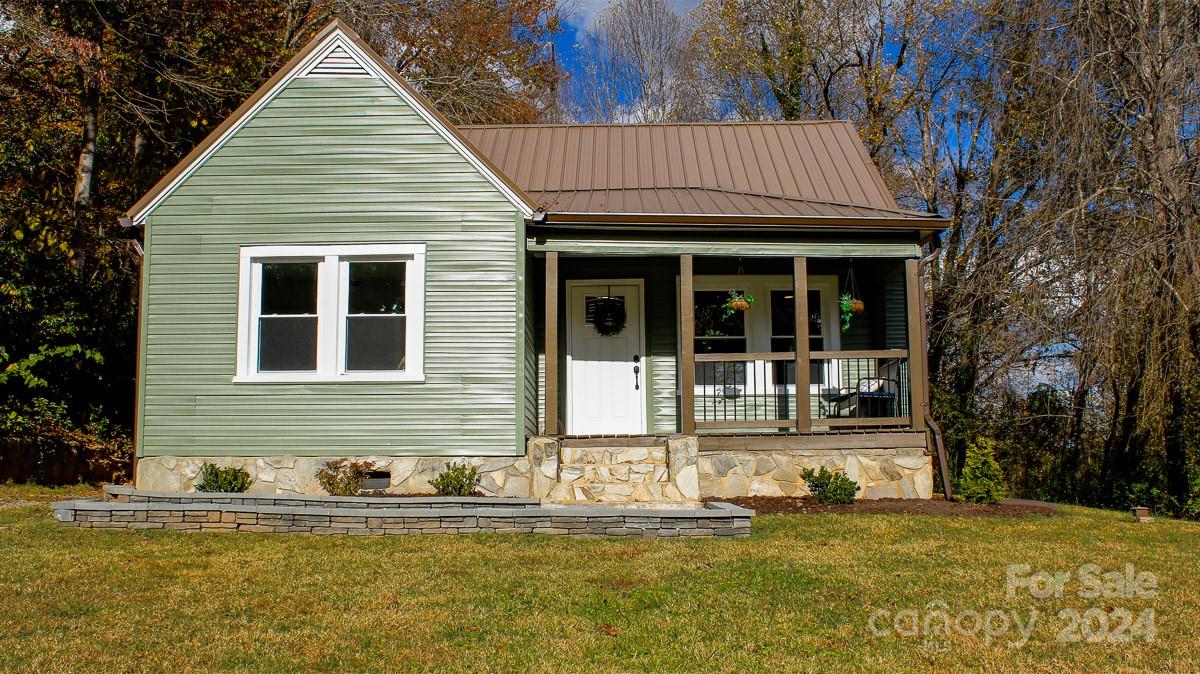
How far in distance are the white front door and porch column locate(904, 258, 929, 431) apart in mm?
3398

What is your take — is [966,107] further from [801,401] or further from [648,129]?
[801,401]

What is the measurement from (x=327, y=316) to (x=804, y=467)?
5.56m

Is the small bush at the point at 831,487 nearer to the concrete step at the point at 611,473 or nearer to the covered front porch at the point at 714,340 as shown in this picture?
the covered front porch at the point at 714,340

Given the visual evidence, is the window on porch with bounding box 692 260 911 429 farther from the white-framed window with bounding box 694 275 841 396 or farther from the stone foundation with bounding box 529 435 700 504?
the stone foundation with bounding box 529 435 700 504

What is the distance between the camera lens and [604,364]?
12547mm

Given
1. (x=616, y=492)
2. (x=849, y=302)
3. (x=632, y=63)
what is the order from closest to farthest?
(x=616, y=492) < (x=849, y=302) < (x=632, y=63)

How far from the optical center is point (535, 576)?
21.5 feet

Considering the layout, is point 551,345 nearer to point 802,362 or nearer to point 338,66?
point 802,362

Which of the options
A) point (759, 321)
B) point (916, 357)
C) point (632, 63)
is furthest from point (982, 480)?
point (632, 63)

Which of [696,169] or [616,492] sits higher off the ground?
[696,169]

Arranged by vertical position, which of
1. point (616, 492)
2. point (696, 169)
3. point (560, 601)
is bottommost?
point (560, 601)

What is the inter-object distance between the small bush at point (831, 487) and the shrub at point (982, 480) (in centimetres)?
126

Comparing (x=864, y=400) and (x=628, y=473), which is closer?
(x=628, y=473)

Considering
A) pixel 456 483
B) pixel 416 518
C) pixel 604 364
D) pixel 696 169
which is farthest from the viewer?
pixel 696 169
